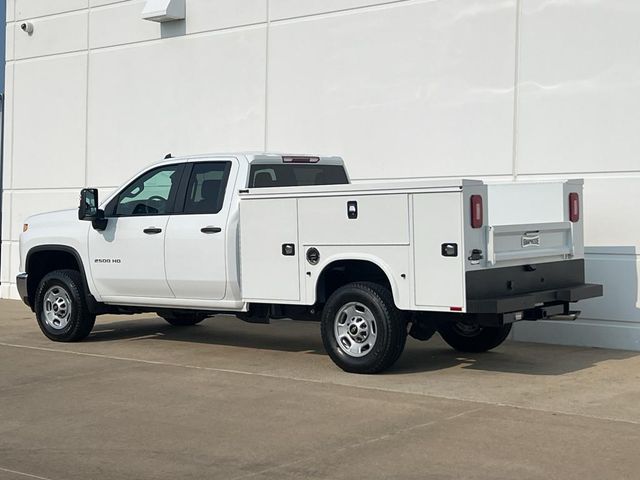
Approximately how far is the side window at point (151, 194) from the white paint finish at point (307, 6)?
4034 millimetres

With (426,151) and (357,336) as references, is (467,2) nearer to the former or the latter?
(426,151)

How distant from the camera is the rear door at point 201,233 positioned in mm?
10508

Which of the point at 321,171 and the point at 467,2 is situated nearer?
the point at 321,171

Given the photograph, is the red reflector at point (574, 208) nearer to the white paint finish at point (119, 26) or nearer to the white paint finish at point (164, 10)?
the white paint finish at point (164, 10)

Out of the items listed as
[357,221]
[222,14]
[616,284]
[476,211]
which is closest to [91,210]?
[357,221]

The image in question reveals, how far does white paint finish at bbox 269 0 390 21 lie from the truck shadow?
427 centimetres

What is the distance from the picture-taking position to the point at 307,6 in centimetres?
1423

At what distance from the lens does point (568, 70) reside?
1174 centimetres

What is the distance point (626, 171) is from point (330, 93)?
172 inches

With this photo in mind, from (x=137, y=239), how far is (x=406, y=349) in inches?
124

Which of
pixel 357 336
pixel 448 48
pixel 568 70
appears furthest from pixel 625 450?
pixel 448 48

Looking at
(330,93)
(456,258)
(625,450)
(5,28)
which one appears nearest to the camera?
(625,450)

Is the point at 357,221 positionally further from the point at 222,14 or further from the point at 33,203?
the point at 33,203

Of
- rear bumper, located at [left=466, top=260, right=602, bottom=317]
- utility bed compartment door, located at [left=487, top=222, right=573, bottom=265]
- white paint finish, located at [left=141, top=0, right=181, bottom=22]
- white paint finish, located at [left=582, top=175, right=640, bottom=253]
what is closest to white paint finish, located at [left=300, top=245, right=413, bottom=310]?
rear bumper, located at [left=466, top=260, right=602, bottom=317]
